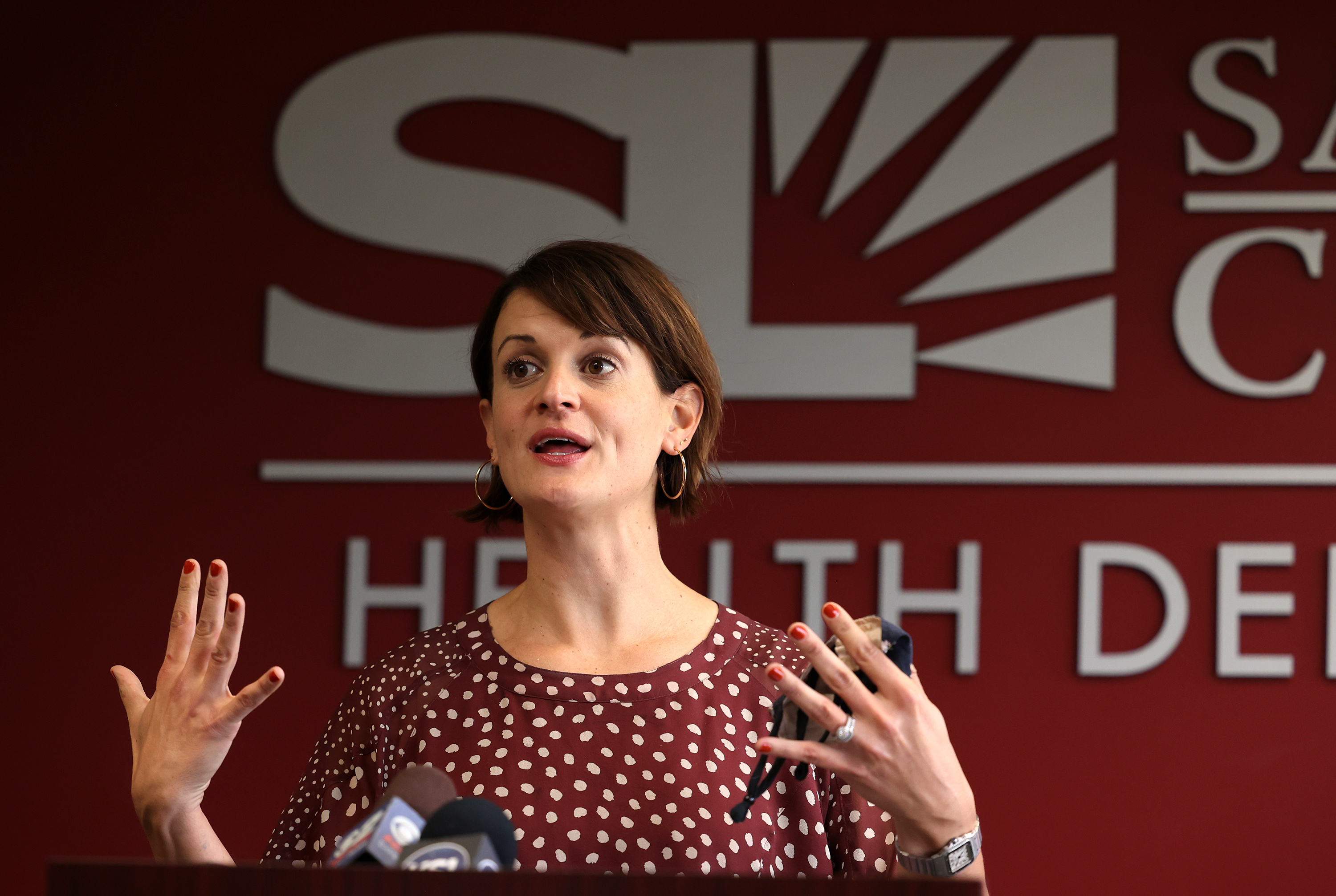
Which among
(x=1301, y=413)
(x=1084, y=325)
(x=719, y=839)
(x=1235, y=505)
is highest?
(x=1084, y=325)

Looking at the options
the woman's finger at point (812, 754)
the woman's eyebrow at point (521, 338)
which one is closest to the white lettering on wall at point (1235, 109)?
the woman's eyebrow at point (521, 338)

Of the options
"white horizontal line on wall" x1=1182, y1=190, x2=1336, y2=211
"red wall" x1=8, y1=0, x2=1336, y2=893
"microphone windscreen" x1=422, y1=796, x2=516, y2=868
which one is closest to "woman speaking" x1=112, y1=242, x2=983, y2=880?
"microphone windscreen" x1=422, y1=796, x2=516, y2=868

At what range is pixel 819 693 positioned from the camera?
1.23 m

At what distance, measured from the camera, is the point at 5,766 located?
10.1ft

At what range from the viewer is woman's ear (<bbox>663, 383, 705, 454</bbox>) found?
1.75 m

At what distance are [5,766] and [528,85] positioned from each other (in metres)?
1.98

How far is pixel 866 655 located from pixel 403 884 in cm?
48

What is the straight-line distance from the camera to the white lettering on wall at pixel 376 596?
10.1 feet

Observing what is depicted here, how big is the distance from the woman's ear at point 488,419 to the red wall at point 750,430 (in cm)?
132

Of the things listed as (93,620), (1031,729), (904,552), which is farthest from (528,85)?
(1031,729)

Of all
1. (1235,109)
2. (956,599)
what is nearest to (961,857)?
(956,599)

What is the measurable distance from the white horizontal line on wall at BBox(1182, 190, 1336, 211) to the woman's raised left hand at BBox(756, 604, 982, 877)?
214cm

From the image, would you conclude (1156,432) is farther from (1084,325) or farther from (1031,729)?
(1031,729)

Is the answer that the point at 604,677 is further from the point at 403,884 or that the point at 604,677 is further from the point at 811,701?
the point at 403,884
